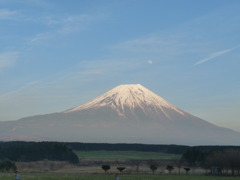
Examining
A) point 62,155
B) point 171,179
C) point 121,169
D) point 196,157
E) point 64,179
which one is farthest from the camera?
point 62,155

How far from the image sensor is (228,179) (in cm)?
8581

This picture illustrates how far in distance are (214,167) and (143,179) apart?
33797 millimetres

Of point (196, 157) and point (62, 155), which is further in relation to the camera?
point (62, 155)

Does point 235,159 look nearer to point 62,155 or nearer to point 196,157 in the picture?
point 196,157

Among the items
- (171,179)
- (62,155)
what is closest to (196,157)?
(62,155)

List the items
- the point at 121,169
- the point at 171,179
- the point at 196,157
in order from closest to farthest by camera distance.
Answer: the point at 171,179 → the point at 121,169 → the point at 196,157

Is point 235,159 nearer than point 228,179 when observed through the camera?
No

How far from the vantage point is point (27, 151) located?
16925 cm

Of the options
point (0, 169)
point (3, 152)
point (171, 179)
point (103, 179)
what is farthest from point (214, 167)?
point (3, 152)

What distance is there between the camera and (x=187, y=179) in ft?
276

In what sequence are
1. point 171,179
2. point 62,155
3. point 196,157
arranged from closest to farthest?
point 171,179
point 196,157
point 62,155

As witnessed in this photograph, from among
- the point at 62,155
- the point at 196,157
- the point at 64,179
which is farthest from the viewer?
the point at 62,155

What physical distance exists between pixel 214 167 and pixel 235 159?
4.72 meters

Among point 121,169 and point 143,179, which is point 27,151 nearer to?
point 121,169
